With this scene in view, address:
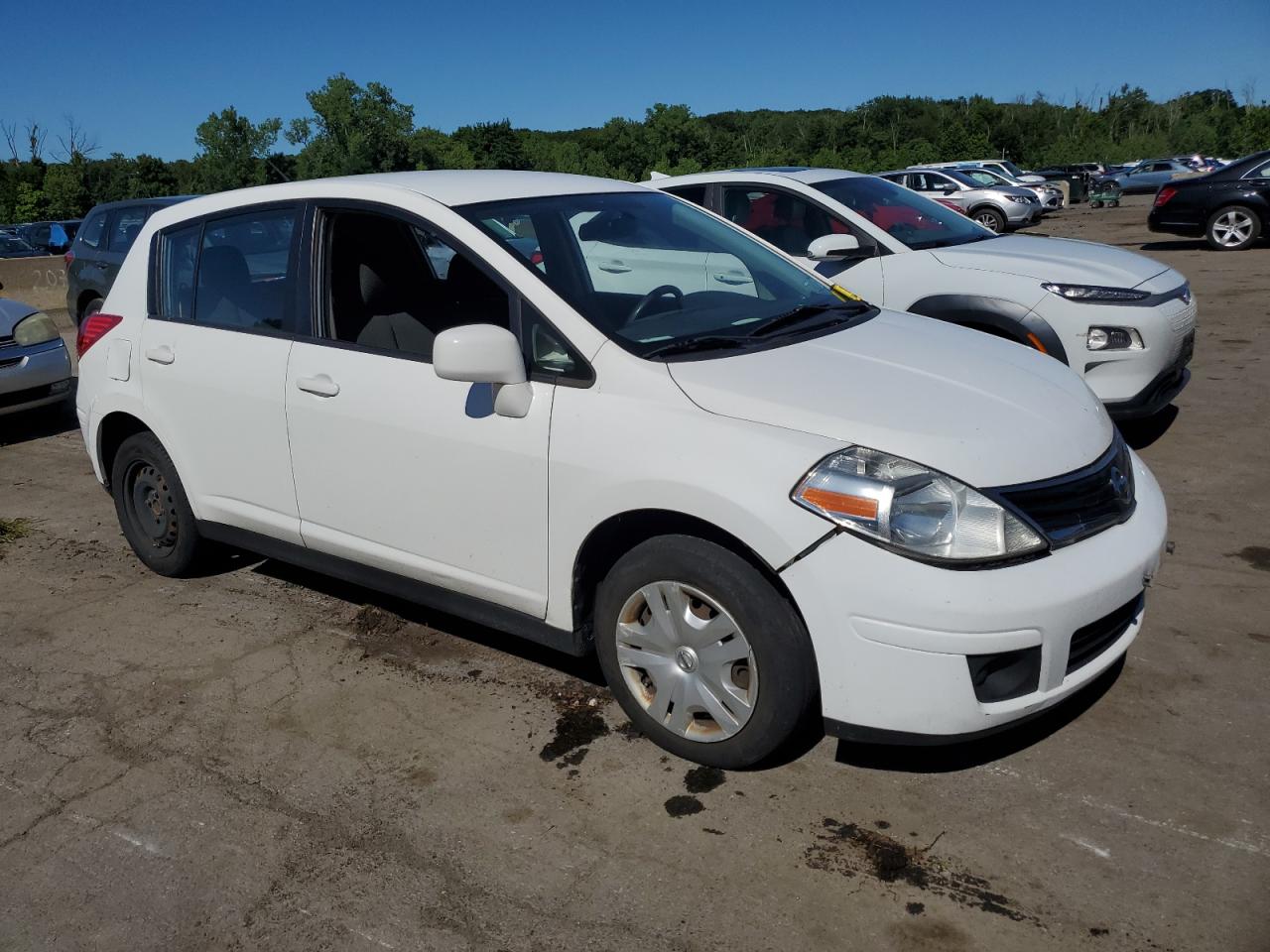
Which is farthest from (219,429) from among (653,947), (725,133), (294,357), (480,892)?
(725,133)

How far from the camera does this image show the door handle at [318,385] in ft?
12.7

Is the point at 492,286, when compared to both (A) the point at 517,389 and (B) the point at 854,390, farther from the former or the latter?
(B) the point at 854,390

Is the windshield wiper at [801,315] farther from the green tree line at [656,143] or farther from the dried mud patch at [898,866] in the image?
the green tree line at [656,143]

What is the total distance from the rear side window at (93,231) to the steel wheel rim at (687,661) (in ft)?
34.1

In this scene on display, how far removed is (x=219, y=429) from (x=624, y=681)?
2117 millimetres

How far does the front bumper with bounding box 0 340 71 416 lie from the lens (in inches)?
318

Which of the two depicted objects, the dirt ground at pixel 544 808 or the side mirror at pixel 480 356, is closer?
the dirt ground at pixel 544 808

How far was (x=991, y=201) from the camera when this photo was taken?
25891 millimetres

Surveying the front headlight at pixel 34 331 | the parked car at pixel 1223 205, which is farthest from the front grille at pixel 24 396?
the parked car at pixel 1223 205

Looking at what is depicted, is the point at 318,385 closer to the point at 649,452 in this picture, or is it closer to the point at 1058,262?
the point at 649,452

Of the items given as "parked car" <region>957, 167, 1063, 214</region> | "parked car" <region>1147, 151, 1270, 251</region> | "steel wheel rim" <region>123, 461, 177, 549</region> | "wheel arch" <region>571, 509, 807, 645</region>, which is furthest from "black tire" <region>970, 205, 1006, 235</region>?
"wheel arch" <region>571, 509, 807, 645</region>

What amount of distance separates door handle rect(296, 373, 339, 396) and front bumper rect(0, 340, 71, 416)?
537 centimetres

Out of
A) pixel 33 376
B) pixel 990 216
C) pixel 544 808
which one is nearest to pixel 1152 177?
pixel 990 216

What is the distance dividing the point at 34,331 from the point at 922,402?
305 inches
